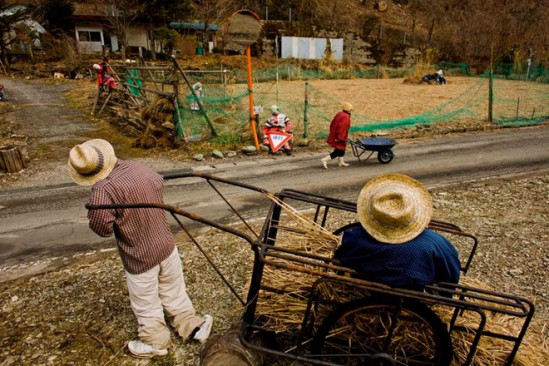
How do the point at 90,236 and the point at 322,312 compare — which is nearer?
the point at 322,312

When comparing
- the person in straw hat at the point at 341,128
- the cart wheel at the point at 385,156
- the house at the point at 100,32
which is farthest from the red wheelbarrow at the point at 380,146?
the house at the point at 100,32

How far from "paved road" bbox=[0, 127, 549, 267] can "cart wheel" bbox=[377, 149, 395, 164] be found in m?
0.16

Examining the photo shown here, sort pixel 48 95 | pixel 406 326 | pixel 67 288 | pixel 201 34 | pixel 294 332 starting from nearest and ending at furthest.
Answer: pixel 406 326 → pixel 294 332 → pixel 67 288 → pixel 48 95 → pixel 201 34

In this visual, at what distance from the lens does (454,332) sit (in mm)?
3053

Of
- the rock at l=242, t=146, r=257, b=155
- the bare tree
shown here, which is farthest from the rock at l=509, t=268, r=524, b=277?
the bare tree

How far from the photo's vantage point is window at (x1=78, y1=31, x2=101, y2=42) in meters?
37.5

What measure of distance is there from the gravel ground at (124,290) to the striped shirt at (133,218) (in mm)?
1071

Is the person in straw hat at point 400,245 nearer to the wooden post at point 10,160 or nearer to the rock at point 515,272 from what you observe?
the rock at point 515,272

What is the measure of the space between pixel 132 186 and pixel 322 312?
1.95m

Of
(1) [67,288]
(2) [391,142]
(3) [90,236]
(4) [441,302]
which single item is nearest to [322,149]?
(2) [391,142]

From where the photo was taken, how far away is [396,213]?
2.67 metres

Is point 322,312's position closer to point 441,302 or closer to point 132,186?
point 441,302

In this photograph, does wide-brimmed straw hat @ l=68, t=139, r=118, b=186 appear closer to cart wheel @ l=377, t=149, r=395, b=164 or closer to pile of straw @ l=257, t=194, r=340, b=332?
pile of straw @ l=257, t=194, r=340, b=332

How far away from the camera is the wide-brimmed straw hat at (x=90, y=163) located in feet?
10.4
